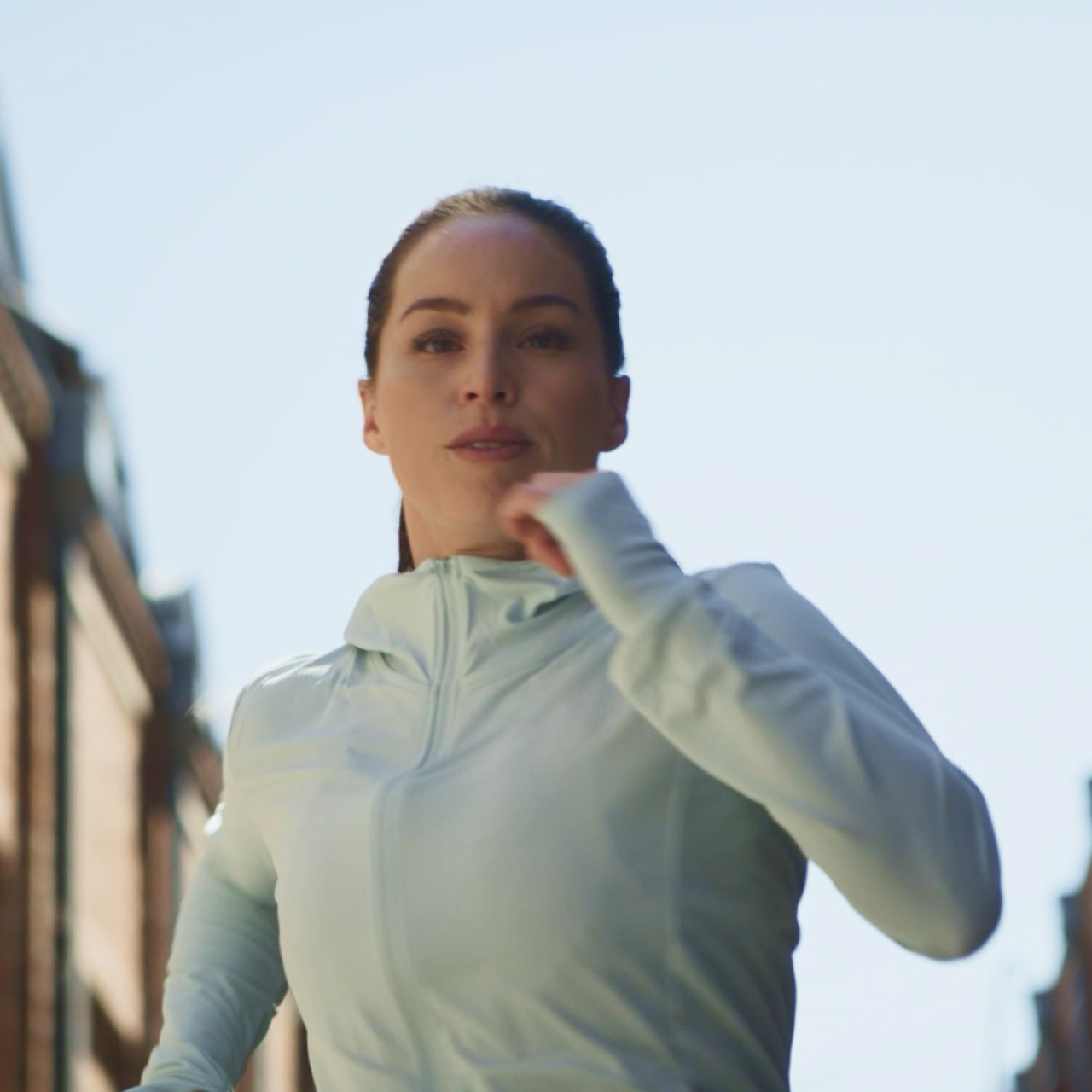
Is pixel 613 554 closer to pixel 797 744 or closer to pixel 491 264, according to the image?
pixel 797 744

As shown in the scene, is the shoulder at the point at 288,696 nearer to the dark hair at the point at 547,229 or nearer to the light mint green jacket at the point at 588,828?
the light mint green jacket at the point at 588,828

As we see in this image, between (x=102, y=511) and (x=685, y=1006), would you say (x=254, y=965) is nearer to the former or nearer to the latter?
(x=685, y=1006)

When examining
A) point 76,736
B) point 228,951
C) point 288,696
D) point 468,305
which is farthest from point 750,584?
point 76,736

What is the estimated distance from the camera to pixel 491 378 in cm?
247

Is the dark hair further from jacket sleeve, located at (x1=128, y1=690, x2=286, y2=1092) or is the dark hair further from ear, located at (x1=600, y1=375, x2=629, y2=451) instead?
jacket sleeve, located at (x1=128, y1=690, x2=286, y2=1092)

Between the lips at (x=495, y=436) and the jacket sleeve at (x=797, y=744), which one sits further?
the lips at (x=495, y=436)

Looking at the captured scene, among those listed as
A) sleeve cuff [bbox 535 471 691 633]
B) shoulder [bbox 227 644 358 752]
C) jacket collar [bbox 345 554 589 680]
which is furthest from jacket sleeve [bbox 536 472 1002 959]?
shoulder [bbox 227 644 358 752]

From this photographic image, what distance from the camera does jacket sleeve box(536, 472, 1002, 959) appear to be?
205 cm

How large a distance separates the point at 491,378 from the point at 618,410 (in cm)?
26

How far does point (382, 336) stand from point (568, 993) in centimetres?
86

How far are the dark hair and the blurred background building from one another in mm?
11601

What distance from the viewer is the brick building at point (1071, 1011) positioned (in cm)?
2952

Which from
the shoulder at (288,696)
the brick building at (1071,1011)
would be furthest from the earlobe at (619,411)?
the brick building at (1071,1011)

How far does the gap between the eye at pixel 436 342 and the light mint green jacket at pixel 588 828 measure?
0.25m
